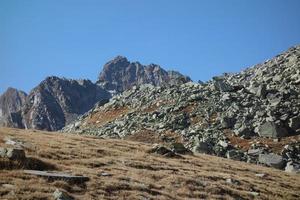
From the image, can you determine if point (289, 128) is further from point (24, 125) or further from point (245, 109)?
point (24, 125)

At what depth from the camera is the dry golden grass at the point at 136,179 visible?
65.2 ft

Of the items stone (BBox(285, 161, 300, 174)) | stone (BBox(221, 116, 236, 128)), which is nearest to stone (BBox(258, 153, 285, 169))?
stone (BBox(285, 161, 300, 174))

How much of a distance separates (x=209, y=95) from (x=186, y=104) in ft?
14.1

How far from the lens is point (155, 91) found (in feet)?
280

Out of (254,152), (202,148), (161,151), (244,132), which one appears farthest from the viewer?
(244,132)

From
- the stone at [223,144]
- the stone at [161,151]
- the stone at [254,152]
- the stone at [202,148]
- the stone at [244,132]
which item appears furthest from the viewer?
the stone at [244,132]

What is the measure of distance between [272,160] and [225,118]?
14358 mm

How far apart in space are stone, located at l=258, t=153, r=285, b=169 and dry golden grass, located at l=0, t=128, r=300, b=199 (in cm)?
811

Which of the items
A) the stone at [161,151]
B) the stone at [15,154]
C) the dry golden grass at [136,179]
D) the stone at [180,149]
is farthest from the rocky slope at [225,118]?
the stone at [15,154]

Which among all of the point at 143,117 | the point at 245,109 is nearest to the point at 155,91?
the point at 143,117

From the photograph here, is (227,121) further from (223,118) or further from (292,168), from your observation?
(292,168)

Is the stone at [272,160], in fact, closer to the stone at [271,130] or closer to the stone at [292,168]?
the stone at [292,168]

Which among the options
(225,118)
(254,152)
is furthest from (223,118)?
(254,152)

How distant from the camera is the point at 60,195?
18109mm
